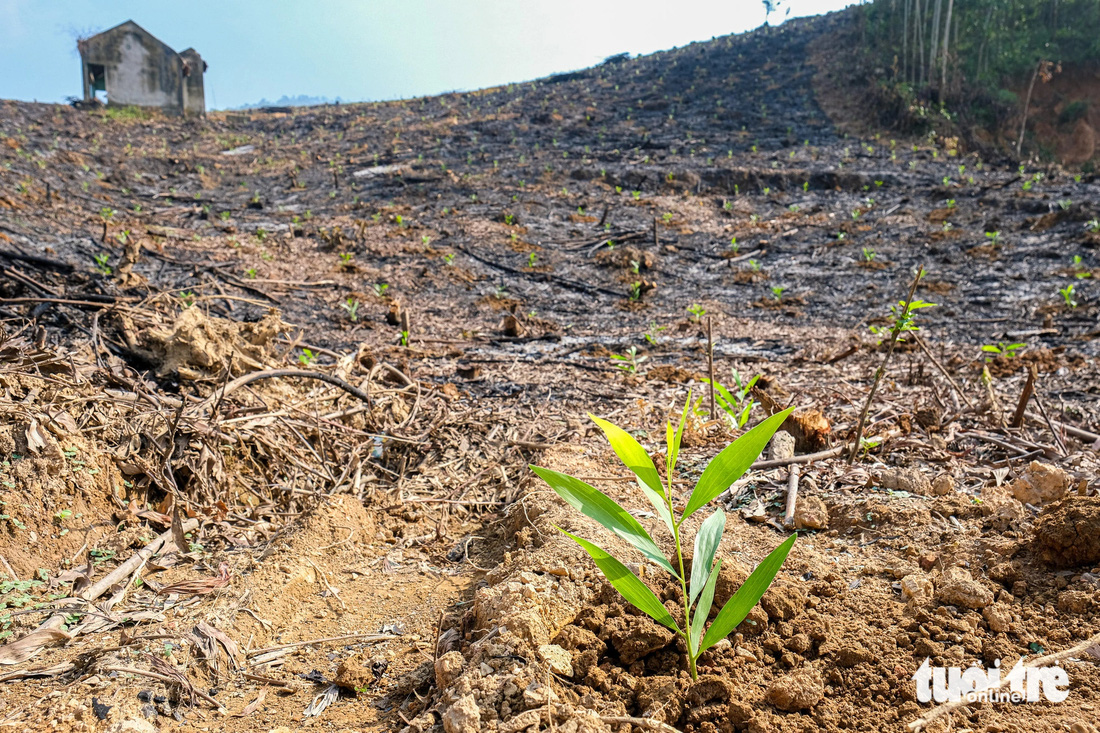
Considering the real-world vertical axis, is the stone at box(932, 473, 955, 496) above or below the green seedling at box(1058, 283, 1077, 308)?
below

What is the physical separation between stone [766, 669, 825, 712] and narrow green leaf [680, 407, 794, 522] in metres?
0.32

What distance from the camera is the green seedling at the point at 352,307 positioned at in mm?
5809

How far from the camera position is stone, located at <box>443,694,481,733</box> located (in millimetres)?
1014

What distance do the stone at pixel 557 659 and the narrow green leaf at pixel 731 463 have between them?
0.36 meters

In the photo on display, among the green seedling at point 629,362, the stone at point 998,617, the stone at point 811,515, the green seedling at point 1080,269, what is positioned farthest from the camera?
the green seedling at point 1080,269

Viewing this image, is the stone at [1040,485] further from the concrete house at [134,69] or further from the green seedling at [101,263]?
the concrete house at [134,69]

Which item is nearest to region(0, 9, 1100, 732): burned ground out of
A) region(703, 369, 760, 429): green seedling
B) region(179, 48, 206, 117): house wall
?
region(703, 369, 760, 429): green seedling

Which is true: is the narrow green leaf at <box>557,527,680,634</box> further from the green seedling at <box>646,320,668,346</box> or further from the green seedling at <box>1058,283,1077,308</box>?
the green seedling at <box>1058,283,1077,308</box>

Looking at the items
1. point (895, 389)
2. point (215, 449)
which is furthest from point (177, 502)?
point (895, 389)

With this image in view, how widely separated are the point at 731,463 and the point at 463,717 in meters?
0.63

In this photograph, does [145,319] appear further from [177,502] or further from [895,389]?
[895,389]

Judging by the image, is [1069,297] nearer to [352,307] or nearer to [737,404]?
[737,404]

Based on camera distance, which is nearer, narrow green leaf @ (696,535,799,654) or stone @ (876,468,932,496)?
narrow green leaf @ (696,535,799,654)

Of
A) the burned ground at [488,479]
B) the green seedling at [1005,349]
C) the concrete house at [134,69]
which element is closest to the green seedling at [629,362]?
the burned ground at [488,479]
